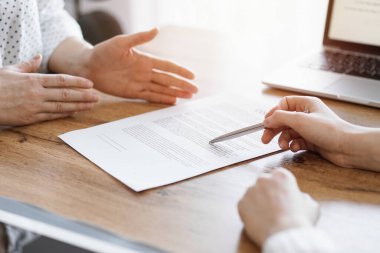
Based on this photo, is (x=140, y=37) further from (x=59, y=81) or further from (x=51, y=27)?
(x=51, y=27)

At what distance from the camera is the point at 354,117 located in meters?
0.92

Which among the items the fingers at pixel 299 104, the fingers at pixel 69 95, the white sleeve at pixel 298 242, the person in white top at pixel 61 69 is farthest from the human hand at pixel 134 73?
the white sleeve at pixel 298 242

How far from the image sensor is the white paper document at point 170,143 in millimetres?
719

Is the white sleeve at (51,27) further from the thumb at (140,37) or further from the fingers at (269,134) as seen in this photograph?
the fingers at (269,134)

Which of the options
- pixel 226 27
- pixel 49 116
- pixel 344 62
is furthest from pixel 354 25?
pixel 226 27

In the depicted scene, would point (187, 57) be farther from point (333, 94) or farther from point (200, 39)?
point (333, 94)

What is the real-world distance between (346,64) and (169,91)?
416 mm

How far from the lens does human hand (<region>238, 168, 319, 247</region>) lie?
562mm

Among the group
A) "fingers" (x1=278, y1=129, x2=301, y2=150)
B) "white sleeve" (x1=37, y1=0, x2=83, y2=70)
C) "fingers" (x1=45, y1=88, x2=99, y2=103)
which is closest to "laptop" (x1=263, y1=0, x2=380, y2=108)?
"fingers" (x1=278, y1=129, x2=301, y2=150)

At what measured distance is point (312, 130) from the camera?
29.5 inches

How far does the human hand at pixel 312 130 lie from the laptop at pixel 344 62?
220 mm

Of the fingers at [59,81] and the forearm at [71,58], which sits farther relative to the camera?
the forearm at [71,58]

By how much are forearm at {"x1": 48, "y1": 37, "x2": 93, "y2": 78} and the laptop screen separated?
1.84ft

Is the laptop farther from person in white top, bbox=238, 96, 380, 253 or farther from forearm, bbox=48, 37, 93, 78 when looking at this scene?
forearm, bbox=48, 37, 93, 78
